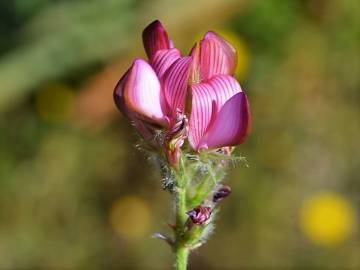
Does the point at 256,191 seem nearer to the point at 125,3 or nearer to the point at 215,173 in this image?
the point at 125,3

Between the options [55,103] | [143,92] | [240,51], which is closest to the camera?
[143,92]

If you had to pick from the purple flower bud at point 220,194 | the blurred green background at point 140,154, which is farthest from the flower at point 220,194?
the blurred green background at point 140,154

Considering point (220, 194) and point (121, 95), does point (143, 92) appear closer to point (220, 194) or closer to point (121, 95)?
point (121, 95)

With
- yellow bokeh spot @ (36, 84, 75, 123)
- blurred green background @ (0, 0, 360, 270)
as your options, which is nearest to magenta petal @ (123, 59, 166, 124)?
blurred green background @ (0, 0, 360, 270)

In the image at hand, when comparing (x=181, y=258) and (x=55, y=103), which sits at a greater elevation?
(x=55, y=103)

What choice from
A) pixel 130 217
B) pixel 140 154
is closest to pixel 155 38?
pixel 140 154

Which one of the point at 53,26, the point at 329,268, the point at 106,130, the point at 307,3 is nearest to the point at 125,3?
the point at 53,26
